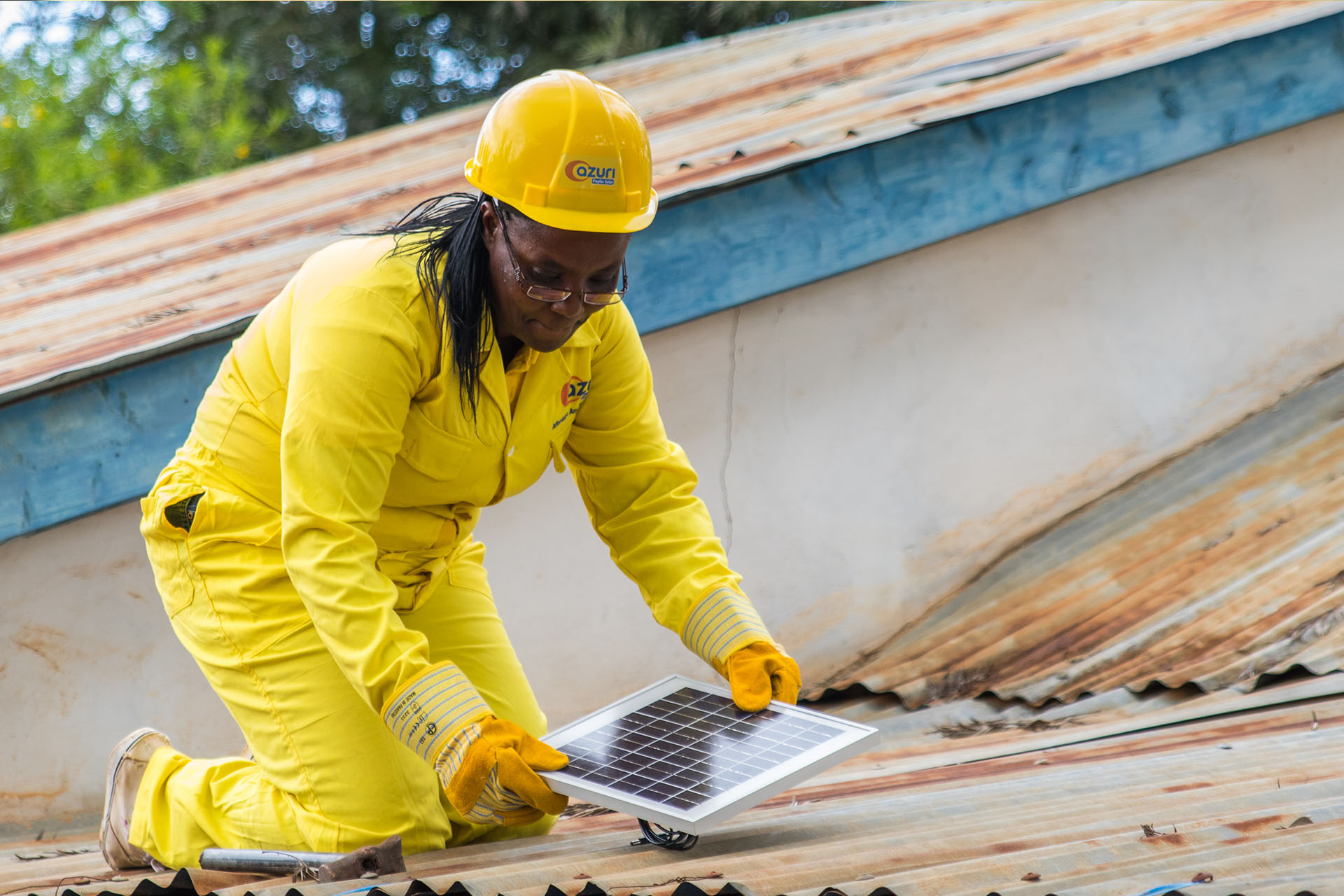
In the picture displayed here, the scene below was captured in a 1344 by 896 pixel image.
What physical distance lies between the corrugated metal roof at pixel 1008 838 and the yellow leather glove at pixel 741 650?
0.26 metres

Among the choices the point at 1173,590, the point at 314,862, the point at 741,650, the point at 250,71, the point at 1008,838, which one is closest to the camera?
the point at 1008,838

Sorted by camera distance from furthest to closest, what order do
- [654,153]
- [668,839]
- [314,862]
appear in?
1. [654,153]
2. [314,862]
3. [668,839]

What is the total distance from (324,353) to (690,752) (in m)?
0.95

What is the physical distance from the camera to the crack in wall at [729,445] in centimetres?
409

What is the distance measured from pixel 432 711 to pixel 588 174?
0.95 meters

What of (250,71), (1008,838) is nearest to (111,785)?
(1008,838)

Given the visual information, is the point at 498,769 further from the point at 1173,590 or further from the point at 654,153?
the point at 654,153

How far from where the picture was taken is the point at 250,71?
1408cm

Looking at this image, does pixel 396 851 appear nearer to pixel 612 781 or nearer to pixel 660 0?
pixel 612 781

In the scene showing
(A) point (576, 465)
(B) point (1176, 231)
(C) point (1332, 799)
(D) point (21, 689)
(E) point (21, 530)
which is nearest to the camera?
(C) point (1332, 799)

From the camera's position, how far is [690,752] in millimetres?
2369

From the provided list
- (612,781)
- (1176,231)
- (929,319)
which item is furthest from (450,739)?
(1176,231)

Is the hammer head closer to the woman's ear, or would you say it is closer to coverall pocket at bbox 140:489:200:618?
coverall pocket at bbox 140:489:200:618

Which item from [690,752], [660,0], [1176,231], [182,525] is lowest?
[690,752]
